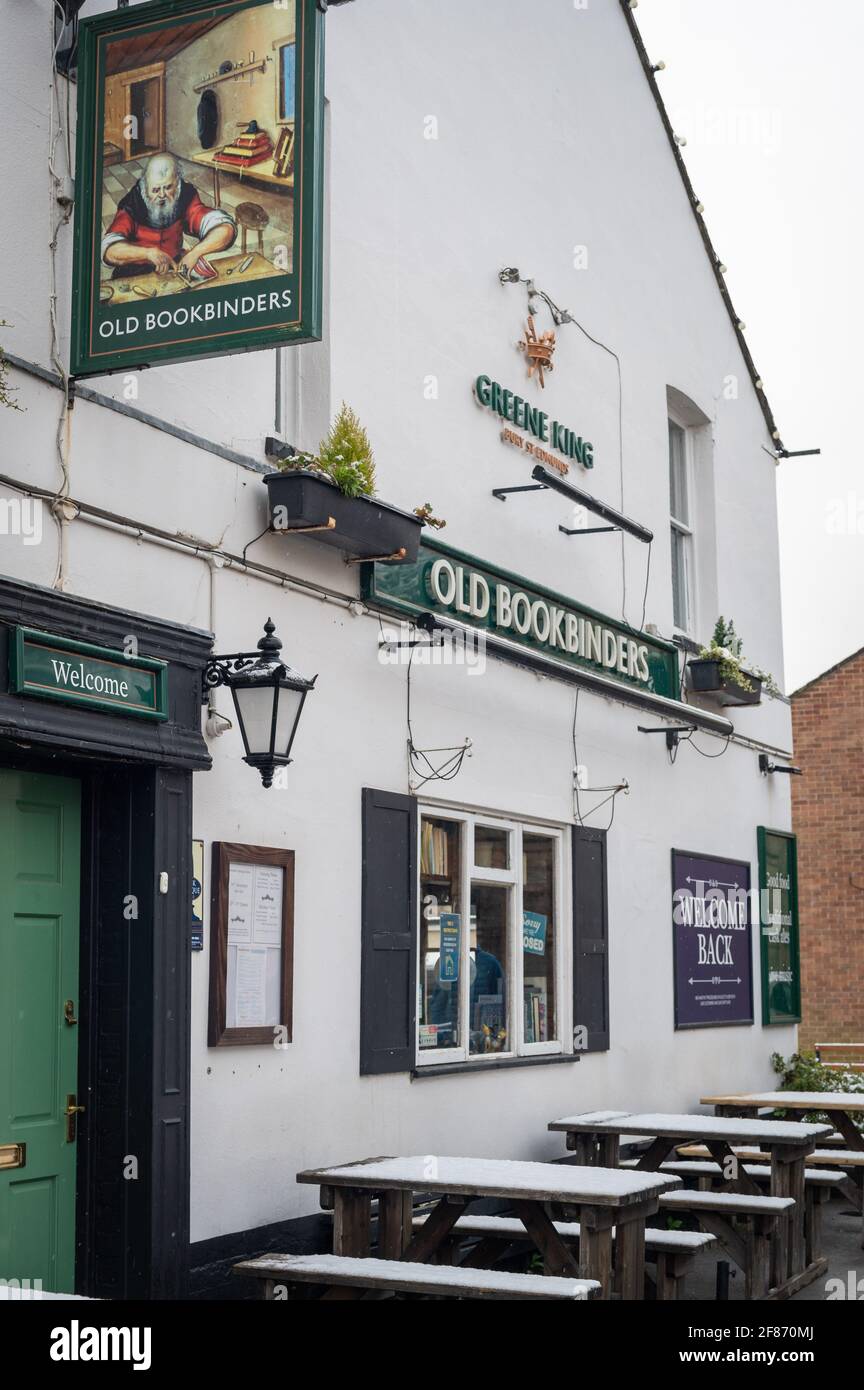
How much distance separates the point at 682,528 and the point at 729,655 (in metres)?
1.25

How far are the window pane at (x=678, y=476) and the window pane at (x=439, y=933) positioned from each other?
514cm

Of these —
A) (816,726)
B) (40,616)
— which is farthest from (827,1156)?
(816,726)

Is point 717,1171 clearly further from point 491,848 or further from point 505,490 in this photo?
point 505,490

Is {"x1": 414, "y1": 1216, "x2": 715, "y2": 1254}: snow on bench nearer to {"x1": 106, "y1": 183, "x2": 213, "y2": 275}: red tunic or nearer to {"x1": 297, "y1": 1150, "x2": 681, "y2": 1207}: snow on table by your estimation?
{"x1": 297, "y1": 1150, "x2": 681, "y2": 1207}: snow on table

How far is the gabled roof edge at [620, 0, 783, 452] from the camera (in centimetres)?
1244

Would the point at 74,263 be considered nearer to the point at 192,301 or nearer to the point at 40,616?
the point at 192,301

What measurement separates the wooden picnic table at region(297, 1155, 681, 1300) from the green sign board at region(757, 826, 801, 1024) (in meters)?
6.53

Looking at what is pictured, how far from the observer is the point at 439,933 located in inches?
340

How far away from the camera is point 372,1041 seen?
7.75 m

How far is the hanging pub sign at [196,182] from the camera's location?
223 inches

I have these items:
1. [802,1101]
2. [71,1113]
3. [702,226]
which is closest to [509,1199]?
[71,1113]

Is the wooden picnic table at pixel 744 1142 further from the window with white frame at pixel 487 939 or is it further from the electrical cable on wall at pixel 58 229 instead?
the electrical cable on wall at pixel 58 229

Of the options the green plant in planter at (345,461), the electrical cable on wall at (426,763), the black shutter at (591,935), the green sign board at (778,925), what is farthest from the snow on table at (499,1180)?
the green sign board at (778,925)

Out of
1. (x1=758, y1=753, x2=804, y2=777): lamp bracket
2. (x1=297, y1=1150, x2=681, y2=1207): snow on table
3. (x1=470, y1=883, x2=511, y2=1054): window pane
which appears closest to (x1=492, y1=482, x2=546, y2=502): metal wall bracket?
(x1=470, y1=883, x2=511, y2=1054): window pane
